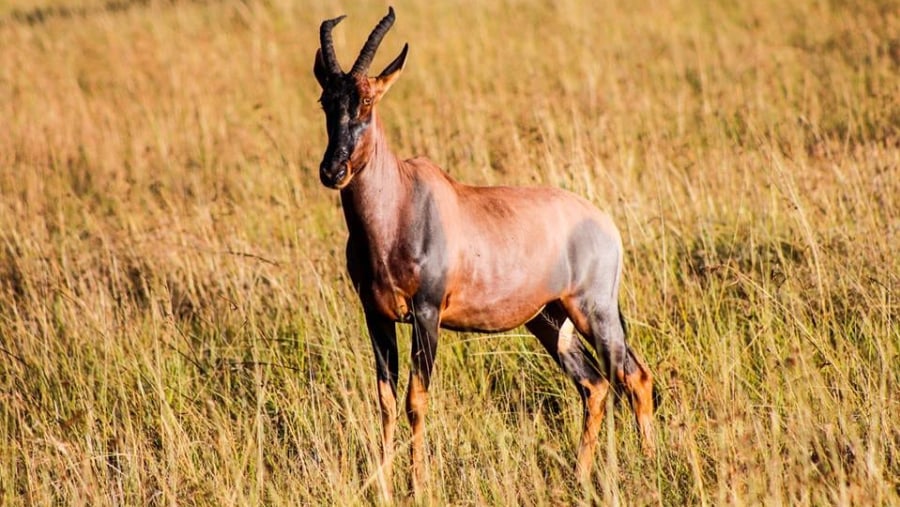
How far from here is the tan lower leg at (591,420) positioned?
5183 millimetres

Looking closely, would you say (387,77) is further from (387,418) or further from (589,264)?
(387,418)

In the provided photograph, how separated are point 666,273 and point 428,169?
1.96m

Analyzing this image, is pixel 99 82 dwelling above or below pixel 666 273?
above

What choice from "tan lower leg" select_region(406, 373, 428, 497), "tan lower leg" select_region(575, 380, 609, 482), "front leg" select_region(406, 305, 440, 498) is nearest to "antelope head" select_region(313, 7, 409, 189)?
"front leg" select_region(406, 305, 440, 498)

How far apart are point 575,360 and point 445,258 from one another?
102 centimetres

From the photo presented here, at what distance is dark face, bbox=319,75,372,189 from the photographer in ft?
15.9

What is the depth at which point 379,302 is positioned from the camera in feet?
16.7

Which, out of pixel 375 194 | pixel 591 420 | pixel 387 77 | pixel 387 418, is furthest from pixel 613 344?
pixel 387 77

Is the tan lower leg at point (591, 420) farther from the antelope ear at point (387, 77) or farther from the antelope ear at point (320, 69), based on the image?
the antelope ear at point (320, 69)

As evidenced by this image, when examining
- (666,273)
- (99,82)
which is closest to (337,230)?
(666,273)

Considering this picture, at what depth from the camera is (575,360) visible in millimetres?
5766

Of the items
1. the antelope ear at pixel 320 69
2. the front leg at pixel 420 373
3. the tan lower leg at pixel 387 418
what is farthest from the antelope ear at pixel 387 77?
the tan lower leg at pixel 387 418

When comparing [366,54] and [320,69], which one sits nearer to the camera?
[366,54]

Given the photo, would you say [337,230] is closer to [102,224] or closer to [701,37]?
[102,224]
